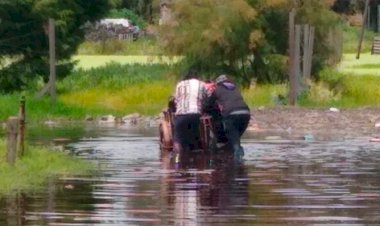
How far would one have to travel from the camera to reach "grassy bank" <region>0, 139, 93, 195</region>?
1805 centimetres

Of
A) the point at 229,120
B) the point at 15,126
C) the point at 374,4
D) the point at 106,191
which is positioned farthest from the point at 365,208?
the point at 374,4

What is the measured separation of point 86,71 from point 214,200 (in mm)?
30425

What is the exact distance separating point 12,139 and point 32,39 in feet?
69.3

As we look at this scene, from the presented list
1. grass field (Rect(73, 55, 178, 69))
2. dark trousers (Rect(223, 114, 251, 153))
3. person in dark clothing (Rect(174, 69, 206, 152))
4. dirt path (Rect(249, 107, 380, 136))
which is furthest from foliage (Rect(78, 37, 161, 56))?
person in dark clothing (Rect(174, 69, 206, 152))

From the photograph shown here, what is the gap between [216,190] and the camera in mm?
17953

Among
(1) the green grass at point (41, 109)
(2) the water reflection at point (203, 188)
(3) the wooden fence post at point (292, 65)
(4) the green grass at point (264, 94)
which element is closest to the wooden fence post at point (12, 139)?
(2) the water reflection at point (203, 188)

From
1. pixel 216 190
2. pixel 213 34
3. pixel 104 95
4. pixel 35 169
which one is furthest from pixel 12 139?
pixel 104 95

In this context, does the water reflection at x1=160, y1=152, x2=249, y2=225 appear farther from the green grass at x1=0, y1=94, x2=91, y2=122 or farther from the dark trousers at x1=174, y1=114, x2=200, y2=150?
the green grass at x1=0, y1=94, x2=91, y2=122

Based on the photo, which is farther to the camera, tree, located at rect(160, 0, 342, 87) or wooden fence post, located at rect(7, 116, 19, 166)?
tree, located at rect(160, 0, 342, 87)

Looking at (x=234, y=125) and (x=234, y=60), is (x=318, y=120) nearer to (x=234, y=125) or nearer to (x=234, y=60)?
(x=234, y=60)

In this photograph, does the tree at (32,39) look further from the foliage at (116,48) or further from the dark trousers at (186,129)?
the foliage at (116,48)

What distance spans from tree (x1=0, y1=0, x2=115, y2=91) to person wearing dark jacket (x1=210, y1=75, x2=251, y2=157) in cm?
1528

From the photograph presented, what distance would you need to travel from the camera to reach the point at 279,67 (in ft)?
132

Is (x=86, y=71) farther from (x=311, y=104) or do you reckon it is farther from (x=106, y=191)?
(x=106, y=191)
